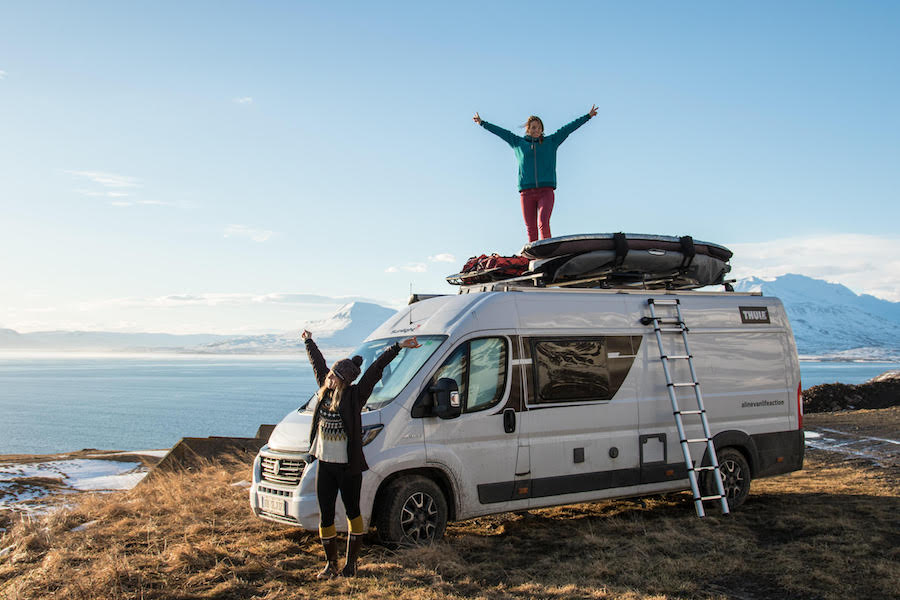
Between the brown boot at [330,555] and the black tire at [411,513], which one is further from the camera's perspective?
the black tire at [411,513]

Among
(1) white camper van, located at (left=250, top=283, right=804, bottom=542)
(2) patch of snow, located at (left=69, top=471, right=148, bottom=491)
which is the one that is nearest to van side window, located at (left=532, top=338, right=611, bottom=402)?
(1) white camper van, located at (left=250, top=283, right=804, bottom=542)

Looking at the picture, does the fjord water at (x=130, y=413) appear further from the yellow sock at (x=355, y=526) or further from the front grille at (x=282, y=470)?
the yellow sock at (x=355, y=526)

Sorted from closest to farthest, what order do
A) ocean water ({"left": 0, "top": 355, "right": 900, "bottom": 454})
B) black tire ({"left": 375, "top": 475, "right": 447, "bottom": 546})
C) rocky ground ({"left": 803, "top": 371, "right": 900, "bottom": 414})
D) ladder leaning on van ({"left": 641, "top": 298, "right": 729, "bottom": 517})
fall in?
black tire ({"left": 375, "top": 475, "right": 447, "bottom": 546})
ladder leaning on van ({"left": 641, "top": 298, "right": 729, "bottom": 517})
rocky ground ({"left": 803, "top": 371, "right": 900, "bottom": 414})
ocean water ({"left": 0, "top": 355, "right": 900, "bottom": 454})

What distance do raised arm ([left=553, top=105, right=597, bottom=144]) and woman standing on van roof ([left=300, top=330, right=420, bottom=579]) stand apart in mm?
5108

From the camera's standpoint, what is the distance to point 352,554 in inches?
238

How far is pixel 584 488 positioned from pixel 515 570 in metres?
1.69

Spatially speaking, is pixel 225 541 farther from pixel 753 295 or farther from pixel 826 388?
pixel 826 388

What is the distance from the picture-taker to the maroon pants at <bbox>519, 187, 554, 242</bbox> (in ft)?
32.6

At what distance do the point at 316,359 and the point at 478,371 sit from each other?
169 centimetres

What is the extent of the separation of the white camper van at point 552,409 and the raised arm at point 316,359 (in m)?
0.40

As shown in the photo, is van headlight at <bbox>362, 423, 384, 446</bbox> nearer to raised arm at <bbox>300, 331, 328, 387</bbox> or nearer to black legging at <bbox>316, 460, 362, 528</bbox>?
black legging at <bbox>316, 460, 362, 528</bbox>

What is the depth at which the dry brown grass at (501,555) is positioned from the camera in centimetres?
574

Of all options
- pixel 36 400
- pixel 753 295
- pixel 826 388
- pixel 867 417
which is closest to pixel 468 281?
pixel 753 295

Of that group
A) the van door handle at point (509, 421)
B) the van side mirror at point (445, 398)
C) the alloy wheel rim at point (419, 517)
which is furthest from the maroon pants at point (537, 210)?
the alloy wheel rim at point (419, 517)
